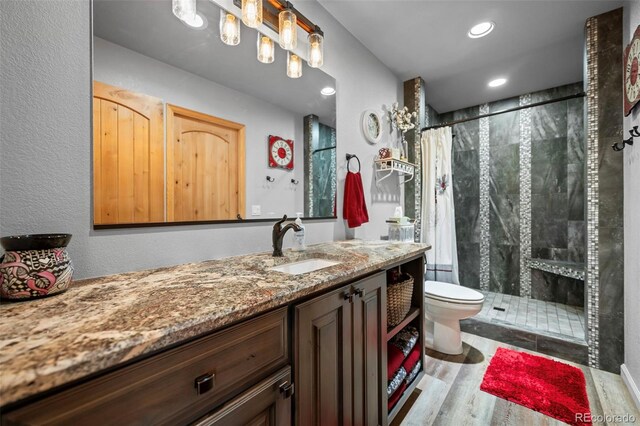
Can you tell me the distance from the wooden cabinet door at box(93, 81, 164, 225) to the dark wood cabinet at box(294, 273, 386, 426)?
0.71m

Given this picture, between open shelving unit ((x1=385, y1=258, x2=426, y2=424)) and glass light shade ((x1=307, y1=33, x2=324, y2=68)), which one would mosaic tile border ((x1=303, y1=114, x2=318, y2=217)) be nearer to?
glass light shade ((x1=307, y1=33, x2=324, y2=68))

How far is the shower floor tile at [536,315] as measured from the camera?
7.70ft

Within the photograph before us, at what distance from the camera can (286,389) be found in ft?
2.49

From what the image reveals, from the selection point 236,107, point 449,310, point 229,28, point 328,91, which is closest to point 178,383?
point 236,107

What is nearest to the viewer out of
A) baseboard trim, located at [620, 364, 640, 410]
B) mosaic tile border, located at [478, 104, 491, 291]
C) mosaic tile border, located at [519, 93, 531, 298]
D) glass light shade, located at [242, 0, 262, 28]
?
glass light shade, located at [242, 0, 262, 28]

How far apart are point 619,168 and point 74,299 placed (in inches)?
115

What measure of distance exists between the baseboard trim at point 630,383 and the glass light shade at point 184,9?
119 inches

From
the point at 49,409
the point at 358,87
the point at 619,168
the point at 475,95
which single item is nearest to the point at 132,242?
the point at 49,409

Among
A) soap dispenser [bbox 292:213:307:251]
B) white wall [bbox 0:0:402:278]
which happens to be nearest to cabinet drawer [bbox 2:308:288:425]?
white wall [bbox 0:0:402:278]

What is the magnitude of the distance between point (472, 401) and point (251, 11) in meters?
2.41

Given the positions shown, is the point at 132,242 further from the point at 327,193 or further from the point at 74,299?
the point at 327,193

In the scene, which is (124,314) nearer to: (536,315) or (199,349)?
(199,349)

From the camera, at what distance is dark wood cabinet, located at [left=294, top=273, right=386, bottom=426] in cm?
83

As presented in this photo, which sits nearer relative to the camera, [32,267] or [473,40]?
[32,267]
